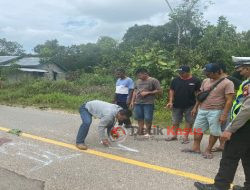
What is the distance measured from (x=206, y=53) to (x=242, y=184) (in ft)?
40.8

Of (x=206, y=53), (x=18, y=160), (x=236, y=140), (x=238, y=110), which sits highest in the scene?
(x=206, y=53)

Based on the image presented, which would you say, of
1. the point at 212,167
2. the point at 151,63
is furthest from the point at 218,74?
the point at 151,63

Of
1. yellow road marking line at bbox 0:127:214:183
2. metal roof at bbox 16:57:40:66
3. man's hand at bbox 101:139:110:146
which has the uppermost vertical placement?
metal roof at bbox 16:57:40:66

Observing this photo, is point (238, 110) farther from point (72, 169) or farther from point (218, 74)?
point (72, 169)

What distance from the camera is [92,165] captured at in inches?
215

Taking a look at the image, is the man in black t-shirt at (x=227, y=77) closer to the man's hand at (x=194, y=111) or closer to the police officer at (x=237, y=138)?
the man's hand at (x=194, y=111)

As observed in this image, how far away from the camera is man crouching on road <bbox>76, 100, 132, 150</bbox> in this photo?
20.4 ft

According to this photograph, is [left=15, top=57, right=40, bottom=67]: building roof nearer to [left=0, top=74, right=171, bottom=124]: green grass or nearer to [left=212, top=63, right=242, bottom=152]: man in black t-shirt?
[left=0, top=74, right=171, bottom=124]: green grass

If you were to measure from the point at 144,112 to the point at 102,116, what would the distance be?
4.54 ft

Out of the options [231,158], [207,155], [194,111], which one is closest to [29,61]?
[194,111]

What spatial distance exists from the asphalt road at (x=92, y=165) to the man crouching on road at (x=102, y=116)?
0.76 feet

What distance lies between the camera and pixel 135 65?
14742 mm

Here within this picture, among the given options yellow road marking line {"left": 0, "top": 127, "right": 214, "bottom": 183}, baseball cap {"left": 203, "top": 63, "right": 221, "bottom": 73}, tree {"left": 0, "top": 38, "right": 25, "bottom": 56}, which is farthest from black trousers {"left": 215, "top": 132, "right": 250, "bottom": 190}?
tree {"left": 0, "top": 38, "right": 25, "bottom": 56}

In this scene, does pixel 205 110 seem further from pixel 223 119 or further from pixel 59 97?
pixel 59 97
